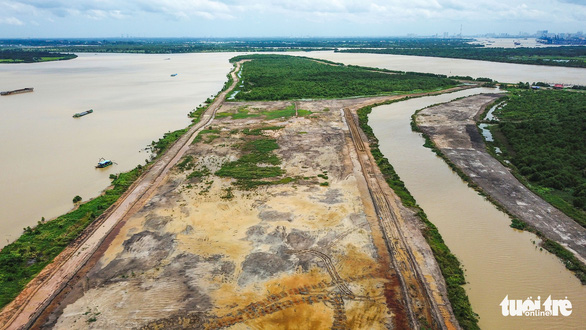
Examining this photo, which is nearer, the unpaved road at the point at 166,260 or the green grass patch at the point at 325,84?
the unpaved road at the point at 166,260

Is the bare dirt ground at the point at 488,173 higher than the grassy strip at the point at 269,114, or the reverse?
the grassy strip at the point at 269,114

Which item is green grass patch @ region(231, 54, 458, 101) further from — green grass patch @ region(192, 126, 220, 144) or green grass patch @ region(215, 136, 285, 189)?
green grass patch @ region(215, 136, 285, 189)

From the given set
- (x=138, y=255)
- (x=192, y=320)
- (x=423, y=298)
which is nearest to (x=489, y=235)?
(x=423, y=298)

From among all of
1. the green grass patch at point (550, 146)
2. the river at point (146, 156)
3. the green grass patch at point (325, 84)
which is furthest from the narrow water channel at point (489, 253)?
the green grass patch at point (325, 84)

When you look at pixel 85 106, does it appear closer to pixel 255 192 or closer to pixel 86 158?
pixel 86 158

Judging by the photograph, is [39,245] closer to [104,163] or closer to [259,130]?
[104,163]

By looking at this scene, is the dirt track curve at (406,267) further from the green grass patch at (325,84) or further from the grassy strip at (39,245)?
the green grass patch at (325,84)

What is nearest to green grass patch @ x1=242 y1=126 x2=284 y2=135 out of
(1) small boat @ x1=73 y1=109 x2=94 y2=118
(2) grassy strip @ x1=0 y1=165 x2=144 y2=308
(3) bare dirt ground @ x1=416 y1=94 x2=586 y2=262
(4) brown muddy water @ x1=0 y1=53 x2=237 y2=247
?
(4) brown muddy water @ x1=0 y1=53 x2=237 y2=247
